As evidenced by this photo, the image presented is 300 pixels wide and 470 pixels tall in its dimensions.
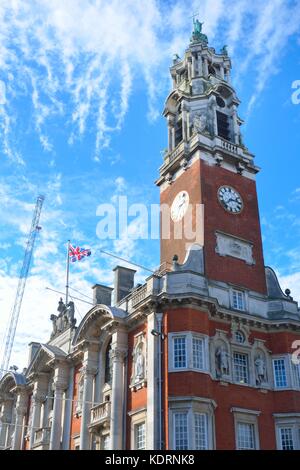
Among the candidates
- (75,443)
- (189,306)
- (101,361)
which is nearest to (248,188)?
(189,306)

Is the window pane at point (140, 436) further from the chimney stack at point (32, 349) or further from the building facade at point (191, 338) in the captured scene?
the chimney stack at point (32, 349)

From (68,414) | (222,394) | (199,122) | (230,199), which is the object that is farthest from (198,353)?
(199,122)

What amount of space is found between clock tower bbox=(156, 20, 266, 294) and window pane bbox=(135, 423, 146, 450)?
9601 mm

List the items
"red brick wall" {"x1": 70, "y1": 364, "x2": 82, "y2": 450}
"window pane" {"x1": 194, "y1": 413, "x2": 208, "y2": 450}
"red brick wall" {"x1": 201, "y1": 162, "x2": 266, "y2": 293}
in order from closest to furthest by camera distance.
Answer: "window pane" {"x1": 194, "y1": 413, "x2": 208, "y2": 450} → "red brick wall" {"x1": 201, "y1": 162, "x2": 266, "y2": 293} → "red brick wall" {"x1": 70, "y1": 364, "x2": 82, "y2": 450}

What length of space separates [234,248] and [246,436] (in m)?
11.6

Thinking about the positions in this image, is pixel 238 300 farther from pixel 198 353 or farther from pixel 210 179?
pixel 210 179

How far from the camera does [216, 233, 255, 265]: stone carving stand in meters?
37.0

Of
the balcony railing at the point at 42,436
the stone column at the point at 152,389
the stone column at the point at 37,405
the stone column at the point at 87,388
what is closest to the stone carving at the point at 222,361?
the stone column at the point at 152,389

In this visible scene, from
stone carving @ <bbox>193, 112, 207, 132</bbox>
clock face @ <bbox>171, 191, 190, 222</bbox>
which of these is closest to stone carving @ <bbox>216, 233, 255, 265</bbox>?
clock face @ <bbox>171, 191, 190, 222</bbox>

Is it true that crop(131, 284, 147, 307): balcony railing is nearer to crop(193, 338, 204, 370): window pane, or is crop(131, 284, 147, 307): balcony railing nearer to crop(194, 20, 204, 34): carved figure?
crop(193, 338, 204, 370): window pane

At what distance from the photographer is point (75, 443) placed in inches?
1470

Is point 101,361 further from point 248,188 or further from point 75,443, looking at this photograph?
point 248,188

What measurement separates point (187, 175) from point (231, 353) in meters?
13.1

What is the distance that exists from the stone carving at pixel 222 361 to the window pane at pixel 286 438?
179 inches
